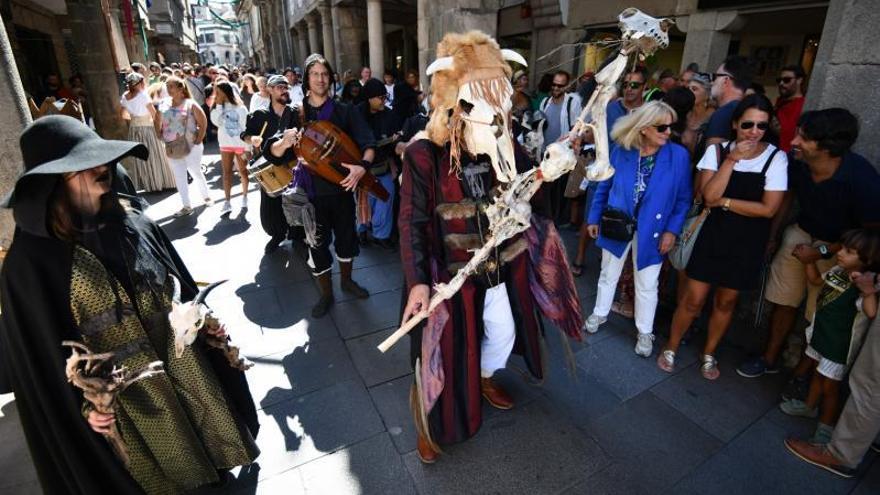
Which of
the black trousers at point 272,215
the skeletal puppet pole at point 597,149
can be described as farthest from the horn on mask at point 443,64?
the black trousers at point 272,215

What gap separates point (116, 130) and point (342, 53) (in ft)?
31.1

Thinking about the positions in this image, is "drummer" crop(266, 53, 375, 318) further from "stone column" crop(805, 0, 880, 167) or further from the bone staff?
"stone column" crop(805, 0, 880, 167)

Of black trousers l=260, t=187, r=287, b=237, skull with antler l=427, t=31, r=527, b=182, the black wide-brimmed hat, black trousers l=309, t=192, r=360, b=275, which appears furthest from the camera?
black trousers l=260, t=187, r=287, b=237

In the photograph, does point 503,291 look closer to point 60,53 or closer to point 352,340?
point 352,340

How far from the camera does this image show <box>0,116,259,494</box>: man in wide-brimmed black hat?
5.14ft

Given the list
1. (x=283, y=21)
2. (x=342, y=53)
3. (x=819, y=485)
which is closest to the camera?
(x=819, y=485)

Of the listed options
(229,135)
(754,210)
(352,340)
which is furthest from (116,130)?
(754,210)

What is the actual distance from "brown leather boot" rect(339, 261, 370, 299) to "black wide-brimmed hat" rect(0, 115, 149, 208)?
8.90ft

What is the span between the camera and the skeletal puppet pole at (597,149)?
69.0 inches

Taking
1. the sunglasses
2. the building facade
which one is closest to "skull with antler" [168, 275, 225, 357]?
the sunglasses

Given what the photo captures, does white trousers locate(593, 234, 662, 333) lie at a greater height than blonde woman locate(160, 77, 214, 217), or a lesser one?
lesser

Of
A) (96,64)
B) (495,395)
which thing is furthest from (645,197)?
(96,64)

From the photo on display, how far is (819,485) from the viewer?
2.35 metres

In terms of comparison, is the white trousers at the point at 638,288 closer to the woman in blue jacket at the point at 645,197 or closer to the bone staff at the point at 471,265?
the woman in blue jacket at the point at 645,197
